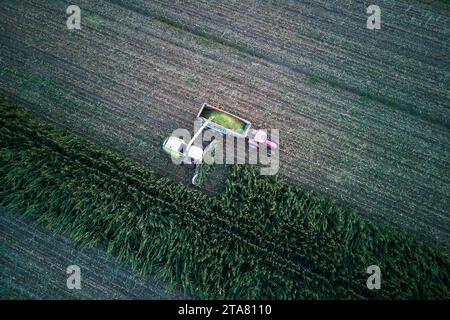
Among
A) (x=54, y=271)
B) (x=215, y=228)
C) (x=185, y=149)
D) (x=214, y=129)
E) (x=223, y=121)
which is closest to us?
(x=215, y=228)

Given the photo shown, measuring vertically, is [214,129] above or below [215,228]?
above

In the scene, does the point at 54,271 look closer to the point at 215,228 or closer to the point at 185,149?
the point at 215,228

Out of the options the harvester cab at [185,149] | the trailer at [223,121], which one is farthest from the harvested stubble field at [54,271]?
the trailer at [223,121]

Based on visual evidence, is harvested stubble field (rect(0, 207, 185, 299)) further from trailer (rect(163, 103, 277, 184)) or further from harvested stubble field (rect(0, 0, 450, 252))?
trailer (rect(163, 103, 277, 184))

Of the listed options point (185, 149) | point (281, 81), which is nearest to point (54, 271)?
point (185, 149)

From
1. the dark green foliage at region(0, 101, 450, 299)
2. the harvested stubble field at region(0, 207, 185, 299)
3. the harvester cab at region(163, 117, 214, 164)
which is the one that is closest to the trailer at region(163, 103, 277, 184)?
the harvester cab at region(163, 117, 214, 164)
